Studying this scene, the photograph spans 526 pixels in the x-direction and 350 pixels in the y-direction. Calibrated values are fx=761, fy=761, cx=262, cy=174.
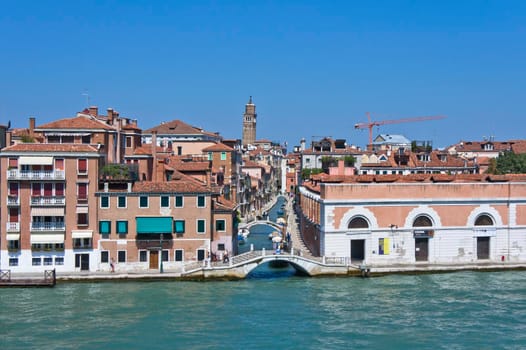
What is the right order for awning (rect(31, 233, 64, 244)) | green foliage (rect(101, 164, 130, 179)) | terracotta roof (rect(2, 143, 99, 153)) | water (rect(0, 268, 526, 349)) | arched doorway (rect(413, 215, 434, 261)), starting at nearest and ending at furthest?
→ 1. water (rect(0, 268, 526, 349))
2. awning (rect(31, 233, 64, 244))
3. terracotta roof (rect(2, 143, 99, 153))
4. green foliage (rect(101, 164, 130, 179))
5. arched doorway (rect(413, 215, 434, 261))

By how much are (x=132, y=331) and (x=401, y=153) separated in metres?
45.2

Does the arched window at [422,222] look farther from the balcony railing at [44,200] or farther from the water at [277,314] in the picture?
the balcony railing at [44,200]

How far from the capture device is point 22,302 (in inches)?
1155

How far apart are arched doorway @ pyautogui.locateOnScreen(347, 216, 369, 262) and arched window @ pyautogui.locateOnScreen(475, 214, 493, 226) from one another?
5533 millimetres

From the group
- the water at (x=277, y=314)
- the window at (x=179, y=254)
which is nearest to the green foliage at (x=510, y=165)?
the water at (x=277, y=314)

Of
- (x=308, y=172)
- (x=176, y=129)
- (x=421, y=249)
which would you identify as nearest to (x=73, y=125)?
(x=421, y=249)

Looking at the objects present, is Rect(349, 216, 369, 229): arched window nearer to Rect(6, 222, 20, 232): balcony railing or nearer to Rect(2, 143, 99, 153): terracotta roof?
Rect(2, 143, 99, 153): terracotta roof

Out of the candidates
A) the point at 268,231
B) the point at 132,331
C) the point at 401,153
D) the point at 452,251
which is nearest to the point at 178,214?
the point at 132,331

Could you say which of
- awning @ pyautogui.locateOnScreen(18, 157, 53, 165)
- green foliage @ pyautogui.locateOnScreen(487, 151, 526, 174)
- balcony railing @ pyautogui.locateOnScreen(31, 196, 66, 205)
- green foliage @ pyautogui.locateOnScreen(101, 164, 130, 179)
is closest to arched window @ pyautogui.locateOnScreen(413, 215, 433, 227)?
green foliage @ pyautogui.locateOnScreen(101, 164, 130, 179)

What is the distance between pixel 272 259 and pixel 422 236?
7278 mm

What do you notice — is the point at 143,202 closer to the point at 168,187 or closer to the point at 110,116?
the point at 168,187

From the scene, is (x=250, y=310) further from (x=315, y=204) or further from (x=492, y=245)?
(x=492, y=245)

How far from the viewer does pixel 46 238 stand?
3394 centimetres

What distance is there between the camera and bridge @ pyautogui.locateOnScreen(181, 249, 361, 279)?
33.9 metres
